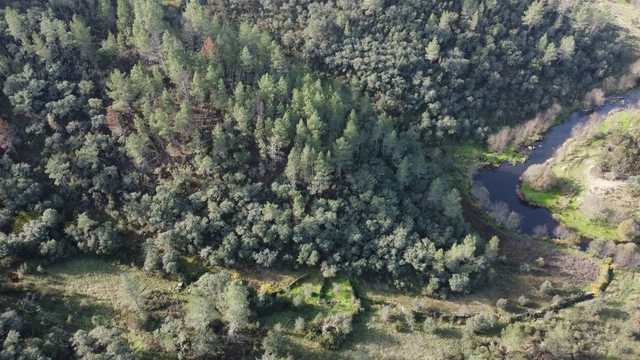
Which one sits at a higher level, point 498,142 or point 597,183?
point 498,142

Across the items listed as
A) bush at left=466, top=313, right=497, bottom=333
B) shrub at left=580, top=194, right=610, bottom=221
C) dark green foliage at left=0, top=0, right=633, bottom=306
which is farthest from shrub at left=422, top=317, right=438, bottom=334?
shrub at left=580, top=194, right=610, bottom=221

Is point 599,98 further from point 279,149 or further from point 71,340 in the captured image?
point 71,340

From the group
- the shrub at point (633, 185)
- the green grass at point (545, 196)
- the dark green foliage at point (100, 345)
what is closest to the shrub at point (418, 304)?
the green grass at point (545, 196)

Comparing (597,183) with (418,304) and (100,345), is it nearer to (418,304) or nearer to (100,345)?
(418,304)

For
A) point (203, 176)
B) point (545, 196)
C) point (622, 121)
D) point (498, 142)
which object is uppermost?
point (622, 121)

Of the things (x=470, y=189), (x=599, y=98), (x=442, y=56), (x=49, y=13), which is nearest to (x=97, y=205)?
(x=49, y=13)

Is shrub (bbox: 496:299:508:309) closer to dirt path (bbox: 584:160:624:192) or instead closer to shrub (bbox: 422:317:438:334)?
shrub (bbox: 422:317:438:334)

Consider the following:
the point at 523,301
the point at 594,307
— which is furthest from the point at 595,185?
the point at 523,301

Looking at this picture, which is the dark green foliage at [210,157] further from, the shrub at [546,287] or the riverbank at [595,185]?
the riverbank at [595,185]
